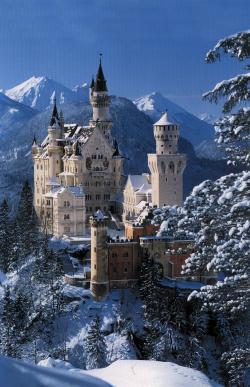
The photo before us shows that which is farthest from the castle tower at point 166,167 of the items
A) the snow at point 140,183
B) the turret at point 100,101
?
the turret at point 100,101

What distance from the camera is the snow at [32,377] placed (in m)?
10.4

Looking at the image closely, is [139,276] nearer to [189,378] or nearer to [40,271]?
[40,271]

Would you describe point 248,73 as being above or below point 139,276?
above

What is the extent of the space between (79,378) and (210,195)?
4.64m

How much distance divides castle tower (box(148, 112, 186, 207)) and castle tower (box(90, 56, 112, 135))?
16.4 metres

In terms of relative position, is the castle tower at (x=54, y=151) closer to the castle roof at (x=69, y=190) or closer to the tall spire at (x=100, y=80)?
the castle roof at (x=69, y=190)

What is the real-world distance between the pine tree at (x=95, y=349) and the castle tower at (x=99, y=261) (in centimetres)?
729

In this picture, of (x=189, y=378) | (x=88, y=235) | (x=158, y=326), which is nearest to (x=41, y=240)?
(x=88, y=235)

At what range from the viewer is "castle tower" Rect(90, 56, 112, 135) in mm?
88062

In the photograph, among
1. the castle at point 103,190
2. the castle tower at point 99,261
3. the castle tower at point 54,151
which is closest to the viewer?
the castle tower at point 99,261

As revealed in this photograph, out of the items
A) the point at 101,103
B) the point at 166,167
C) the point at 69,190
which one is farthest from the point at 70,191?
the point at 101,103

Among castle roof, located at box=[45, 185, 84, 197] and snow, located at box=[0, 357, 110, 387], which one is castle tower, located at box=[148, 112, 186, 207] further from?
snow, located at box=[0, 357, 110, 387]

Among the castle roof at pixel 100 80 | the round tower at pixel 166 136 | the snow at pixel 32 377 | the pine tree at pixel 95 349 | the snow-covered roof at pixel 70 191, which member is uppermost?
the castle roof at pixel 100 80

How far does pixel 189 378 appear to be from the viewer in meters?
13.5
